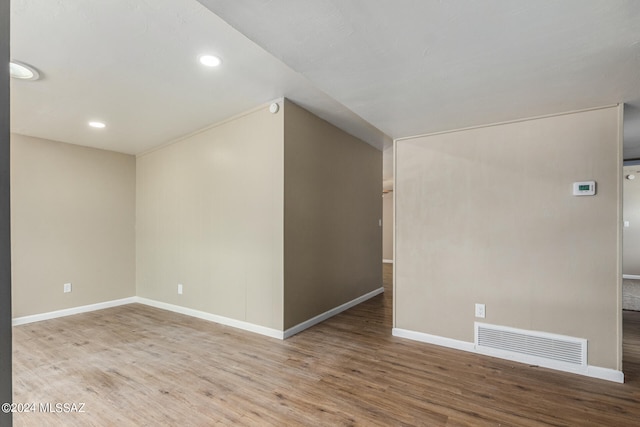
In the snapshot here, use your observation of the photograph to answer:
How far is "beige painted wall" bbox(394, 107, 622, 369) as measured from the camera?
7.93 ft

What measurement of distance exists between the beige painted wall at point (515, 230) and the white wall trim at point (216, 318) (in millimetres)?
1391

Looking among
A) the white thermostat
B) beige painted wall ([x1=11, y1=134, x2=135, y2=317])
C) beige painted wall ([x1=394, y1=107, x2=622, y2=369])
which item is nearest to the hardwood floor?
beige painted wall ([x1=394, y1=107, x2=622, y2=369])

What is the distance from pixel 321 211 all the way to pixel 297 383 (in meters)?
1.98

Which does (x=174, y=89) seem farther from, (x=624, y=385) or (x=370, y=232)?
(x=624, y=385)

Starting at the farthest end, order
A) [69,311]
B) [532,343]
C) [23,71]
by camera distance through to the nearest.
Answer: [69,311] → [532,343] → [23,71]

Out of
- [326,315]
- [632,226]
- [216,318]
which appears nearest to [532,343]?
[326,315]

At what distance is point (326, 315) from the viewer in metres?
3.89

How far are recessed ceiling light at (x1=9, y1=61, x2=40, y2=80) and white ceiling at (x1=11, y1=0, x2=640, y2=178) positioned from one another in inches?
3.0

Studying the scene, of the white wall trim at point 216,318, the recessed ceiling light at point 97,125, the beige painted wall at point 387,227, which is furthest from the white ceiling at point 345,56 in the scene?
the beige painted wall at point 387,227

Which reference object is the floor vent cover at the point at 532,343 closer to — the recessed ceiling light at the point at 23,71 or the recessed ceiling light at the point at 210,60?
the recessed ceiling light at the point at 210,60

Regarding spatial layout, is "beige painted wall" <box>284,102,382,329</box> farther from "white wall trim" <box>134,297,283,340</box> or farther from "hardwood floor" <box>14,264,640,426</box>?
"hardwood floor" <box>14,264,640,426</box>

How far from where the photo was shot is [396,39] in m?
1.57

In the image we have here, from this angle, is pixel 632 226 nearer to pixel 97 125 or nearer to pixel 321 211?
pixel 321 211

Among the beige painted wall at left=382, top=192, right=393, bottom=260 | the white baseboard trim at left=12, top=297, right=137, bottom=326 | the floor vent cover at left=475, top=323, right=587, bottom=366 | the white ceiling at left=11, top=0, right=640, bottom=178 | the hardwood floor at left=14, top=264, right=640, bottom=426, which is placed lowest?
the white baseboard trim at left=12, top=297, right=137, bottom=326
